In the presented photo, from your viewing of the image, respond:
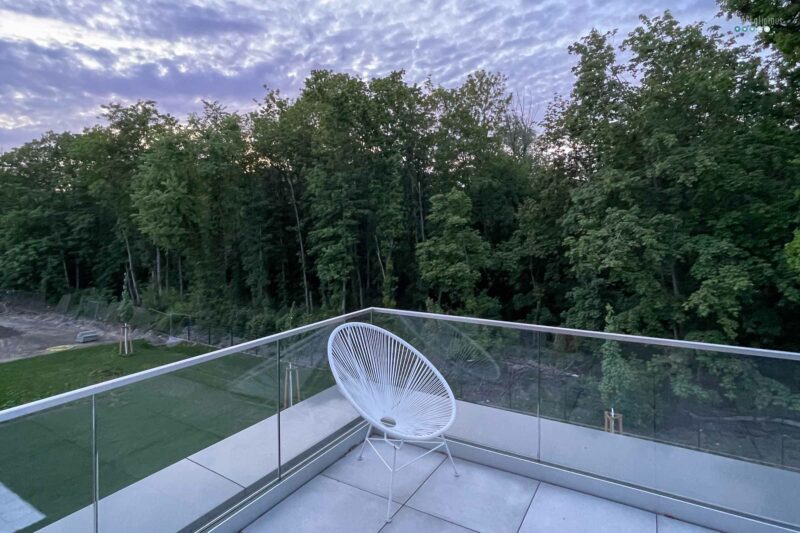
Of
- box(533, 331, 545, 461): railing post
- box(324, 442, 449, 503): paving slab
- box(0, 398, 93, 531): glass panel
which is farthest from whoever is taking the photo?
box(533, 331, 545, 461): railing post

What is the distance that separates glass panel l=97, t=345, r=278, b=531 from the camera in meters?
1.61

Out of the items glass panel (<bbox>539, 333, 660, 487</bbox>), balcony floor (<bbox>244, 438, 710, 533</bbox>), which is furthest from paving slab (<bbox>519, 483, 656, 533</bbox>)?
glass panel (<bbox>539, 333, 660, 487</bbox>)

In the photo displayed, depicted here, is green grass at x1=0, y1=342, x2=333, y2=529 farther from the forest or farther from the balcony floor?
the forest

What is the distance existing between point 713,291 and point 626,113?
4004 millimetres

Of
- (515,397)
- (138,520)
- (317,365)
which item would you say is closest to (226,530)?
(138,520)

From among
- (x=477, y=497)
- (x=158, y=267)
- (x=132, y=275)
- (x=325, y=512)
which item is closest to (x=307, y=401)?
(x=325, y=512)

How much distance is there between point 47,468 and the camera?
1.52 m

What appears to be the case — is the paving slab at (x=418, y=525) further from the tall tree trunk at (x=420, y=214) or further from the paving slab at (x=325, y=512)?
the tall tree trunk at (x=420, y=214)

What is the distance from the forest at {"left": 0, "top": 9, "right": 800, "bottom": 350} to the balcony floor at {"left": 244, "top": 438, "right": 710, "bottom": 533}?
6661mm

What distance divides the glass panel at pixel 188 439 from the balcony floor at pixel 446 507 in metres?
0.29

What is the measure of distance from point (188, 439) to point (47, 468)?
537mm

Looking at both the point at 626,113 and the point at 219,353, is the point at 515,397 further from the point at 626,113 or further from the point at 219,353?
the point at 626,113

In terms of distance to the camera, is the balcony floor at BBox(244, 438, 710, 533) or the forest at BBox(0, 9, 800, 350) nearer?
the balcony floor at BBox(244, 438, 710, 533)

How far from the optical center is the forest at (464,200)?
7.47 meters
